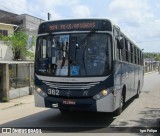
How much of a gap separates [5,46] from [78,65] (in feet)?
80.2

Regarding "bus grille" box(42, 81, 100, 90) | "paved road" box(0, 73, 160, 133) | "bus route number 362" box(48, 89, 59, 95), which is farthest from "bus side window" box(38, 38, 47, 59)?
"paved road" box(0, 73, 160, 133)

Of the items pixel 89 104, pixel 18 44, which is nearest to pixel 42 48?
pixel 89 104

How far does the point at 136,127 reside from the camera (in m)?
10.3

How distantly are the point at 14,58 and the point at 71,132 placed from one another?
85.1 ft

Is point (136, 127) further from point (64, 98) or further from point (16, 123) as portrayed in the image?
point (16, 123)

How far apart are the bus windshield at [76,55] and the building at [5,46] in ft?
74.3

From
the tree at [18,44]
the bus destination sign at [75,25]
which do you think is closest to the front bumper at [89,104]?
the bus destination sign at [75,25]

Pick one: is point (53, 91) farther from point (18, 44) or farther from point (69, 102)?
point (18, 44)

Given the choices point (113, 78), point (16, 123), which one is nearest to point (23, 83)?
point (16, 123)

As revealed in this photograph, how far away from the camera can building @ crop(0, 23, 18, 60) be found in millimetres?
33156

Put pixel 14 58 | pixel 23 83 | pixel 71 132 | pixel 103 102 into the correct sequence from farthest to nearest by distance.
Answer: pixel 14 58 → pixel 23 83 → pixel 103 102 → pixel 71 132

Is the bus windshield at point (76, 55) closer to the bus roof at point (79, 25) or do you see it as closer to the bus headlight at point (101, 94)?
the bus roof at point (79, 25)

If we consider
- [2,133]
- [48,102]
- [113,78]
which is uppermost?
[113,78]

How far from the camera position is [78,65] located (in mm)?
10516
